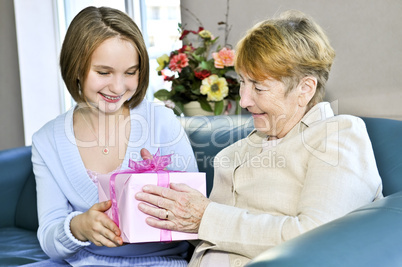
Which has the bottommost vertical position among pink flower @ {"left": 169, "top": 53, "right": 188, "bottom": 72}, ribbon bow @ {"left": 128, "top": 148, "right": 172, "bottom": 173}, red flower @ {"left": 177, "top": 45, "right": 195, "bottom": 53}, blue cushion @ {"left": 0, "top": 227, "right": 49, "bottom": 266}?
blue cushion @ {"left": 0, "top": 227, "right": 49, "bottom": 266}

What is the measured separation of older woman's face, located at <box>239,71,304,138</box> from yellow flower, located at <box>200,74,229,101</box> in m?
0.89

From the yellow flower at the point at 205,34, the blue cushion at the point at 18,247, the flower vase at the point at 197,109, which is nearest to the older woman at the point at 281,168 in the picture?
the blue cushion at the point at 18,247

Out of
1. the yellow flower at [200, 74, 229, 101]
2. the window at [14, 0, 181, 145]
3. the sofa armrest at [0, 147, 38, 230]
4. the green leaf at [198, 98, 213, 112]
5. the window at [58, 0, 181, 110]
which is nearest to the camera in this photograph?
the sofa armrest at [0, 147, 38, 230]

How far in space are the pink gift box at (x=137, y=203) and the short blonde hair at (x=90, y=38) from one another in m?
0.46

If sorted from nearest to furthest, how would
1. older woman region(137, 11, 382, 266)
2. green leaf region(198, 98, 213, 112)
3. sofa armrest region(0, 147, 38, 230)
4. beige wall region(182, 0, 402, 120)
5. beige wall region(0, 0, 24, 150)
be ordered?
older woman region(137, 11, 382, 266)
beige wall region(182, 0, 402, 120)
sofa armrest region(0, 147, 38, 230)
green leaf region(198, 98, 213, 112)
beige wall region(0, 0, 24, 150)

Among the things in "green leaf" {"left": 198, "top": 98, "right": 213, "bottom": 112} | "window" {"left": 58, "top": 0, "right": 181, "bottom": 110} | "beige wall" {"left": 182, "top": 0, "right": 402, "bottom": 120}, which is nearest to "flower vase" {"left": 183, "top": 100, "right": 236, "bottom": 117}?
"green leaf" {"left": 198, "top": 98, "right": 213, "bottom": 112}

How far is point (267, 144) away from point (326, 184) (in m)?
0.35

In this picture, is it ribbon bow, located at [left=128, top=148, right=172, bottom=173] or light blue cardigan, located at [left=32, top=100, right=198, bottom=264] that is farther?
light blue cardigan, located at [left=32, top=100, right=198, bottom=264]

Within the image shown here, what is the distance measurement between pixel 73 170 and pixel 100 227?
334mm

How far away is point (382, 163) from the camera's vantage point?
4.67ft

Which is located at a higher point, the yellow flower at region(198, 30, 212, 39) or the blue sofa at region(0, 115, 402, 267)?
the yellow flower at region(198, 30, 212, 39)

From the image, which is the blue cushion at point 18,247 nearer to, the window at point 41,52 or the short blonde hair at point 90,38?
the short blonde hair at point 90,38

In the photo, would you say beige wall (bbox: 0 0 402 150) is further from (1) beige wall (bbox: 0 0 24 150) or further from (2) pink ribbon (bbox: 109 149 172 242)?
(1) beige wall (bbox: 0 0 24 150)

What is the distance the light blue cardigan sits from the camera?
150 centimetres
